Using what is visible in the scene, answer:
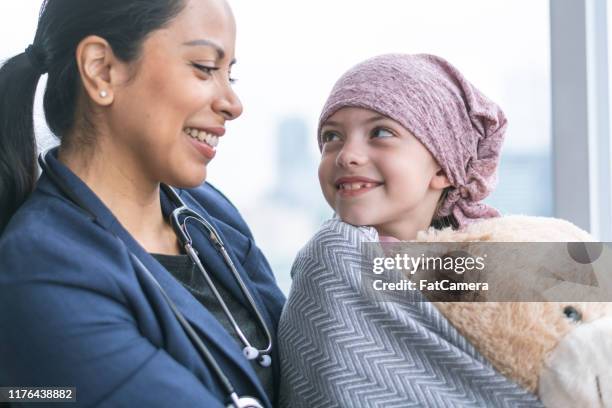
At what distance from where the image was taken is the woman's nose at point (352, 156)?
1.26 m

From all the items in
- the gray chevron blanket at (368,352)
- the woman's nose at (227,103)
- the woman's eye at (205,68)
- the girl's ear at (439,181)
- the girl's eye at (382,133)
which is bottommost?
the gray chevron blanket at (368,352)

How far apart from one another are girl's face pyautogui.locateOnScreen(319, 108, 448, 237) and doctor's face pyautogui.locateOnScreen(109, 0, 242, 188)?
0.74 feet

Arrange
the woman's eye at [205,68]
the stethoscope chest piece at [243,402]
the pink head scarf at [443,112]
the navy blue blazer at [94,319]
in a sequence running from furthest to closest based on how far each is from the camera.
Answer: the pink head scarf at [443,112] < the woman's eye at [205,68] < the stethoscope chest piece at [243,402] < the navy blue blazer at [94,319]

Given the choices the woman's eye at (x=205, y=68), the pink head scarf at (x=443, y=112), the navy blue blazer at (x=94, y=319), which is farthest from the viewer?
the pink head scarf at (x=443, y=112)

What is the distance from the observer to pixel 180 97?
1146 millimetres

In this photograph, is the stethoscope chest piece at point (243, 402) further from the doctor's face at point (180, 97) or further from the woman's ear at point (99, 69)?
the woman's ear at point (99, 69)

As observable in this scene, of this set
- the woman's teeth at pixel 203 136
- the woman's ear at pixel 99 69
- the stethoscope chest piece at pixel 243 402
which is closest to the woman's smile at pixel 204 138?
the woman's teeth at pixel 203 136

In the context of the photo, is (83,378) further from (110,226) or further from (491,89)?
(491,89)

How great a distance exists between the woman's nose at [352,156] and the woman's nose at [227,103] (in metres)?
0.20

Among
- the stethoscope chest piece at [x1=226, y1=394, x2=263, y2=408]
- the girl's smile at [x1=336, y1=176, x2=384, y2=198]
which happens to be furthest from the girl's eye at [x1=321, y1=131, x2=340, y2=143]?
the stethoscope chest piece at [x1=226, y1=394, x2=263, y2=408]

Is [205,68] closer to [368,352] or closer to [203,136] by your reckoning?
[203,136]

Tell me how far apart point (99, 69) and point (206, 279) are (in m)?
0.39

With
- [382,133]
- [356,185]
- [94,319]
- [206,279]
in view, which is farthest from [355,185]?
[94,319]

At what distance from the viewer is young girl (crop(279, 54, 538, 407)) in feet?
→ 3.48
